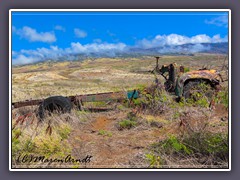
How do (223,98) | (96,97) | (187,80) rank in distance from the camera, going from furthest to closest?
(187,80)
(96,97)
(223,98)

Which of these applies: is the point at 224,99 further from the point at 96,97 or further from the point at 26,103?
the point at 26,103

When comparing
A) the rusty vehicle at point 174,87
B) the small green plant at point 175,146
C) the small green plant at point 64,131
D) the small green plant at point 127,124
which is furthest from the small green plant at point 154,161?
the rusty vehicle at point 174,87

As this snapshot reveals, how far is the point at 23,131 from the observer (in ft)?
23.3

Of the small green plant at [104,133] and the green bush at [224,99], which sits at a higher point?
the green bush at [224,99]

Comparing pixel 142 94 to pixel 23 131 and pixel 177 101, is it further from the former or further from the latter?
pixel 23 131

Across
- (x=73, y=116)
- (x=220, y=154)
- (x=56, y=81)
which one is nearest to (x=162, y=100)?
(x=73, y=116)

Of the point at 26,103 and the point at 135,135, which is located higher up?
the point at 26,103

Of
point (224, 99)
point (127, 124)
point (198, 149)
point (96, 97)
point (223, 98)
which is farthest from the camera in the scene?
point (96, 97)

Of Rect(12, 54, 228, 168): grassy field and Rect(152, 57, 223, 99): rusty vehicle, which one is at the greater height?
Rect(152, 57, 223, 99): rusty vehicle

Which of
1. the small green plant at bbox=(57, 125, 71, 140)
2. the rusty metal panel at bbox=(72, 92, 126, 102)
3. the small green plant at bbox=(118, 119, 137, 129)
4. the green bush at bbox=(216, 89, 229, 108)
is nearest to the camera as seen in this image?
the green bush at bbox=(216, 89, 229, 108)

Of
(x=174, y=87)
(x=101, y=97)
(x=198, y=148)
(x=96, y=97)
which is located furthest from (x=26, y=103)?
(x=198, y=148)

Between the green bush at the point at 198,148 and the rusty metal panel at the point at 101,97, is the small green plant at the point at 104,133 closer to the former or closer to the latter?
the green bush at the point at 198,148

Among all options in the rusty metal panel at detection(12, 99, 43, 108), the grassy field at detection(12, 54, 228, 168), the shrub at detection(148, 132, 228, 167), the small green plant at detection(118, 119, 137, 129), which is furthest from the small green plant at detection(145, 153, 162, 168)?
the rusty metal panel at detection(12, 99, 43, 108)

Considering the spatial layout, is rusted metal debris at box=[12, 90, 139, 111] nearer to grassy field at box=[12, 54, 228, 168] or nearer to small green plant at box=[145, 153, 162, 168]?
grassy field at box=[12, 54, 228, 168]
